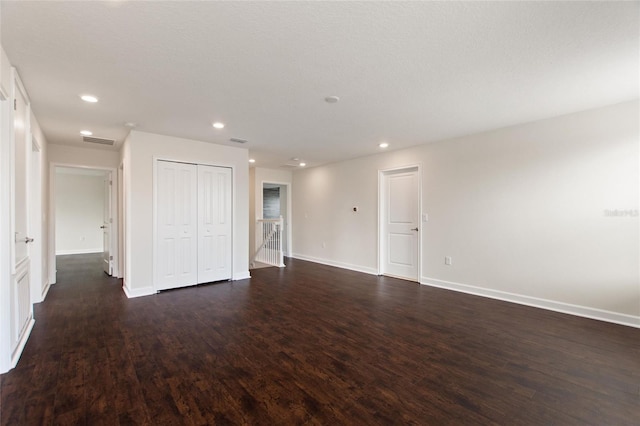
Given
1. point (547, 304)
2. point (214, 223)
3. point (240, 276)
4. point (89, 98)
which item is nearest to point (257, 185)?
point (214, 223)

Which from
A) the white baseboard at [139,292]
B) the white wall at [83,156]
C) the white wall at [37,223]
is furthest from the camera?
the white wall at [83,156]

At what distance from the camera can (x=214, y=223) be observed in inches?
209

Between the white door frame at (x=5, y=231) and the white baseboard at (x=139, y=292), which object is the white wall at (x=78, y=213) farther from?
the white door frame at (x=5, y=231)

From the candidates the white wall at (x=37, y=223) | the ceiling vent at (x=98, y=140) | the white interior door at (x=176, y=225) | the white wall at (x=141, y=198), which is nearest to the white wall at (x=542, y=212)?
the white interior door at (x=176, y=225)

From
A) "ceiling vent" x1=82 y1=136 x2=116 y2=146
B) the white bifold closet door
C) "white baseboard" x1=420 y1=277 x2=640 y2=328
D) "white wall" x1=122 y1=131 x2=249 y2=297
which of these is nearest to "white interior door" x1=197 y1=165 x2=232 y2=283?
the white bifold closet door

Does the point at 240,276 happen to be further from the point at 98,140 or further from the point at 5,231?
the point at 5,231

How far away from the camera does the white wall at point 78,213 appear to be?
29.7ft

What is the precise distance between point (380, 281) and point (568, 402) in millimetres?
3593

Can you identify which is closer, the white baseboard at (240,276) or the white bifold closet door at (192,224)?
the white bifold closet door at (192,224)

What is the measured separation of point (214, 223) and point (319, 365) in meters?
3.64

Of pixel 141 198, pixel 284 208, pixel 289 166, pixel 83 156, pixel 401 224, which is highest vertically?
pixel 289 166

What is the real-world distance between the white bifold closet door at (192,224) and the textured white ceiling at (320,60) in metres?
1.20

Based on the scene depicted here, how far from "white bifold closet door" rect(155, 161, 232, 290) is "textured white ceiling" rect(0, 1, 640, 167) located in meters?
1.20

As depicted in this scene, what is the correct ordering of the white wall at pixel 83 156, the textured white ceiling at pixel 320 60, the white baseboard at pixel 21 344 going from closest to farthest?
1. the textured white ceiling at pixel 320 60
2. the white baseboard at pixel 21 344
3. the white wall at pixel 83 156
